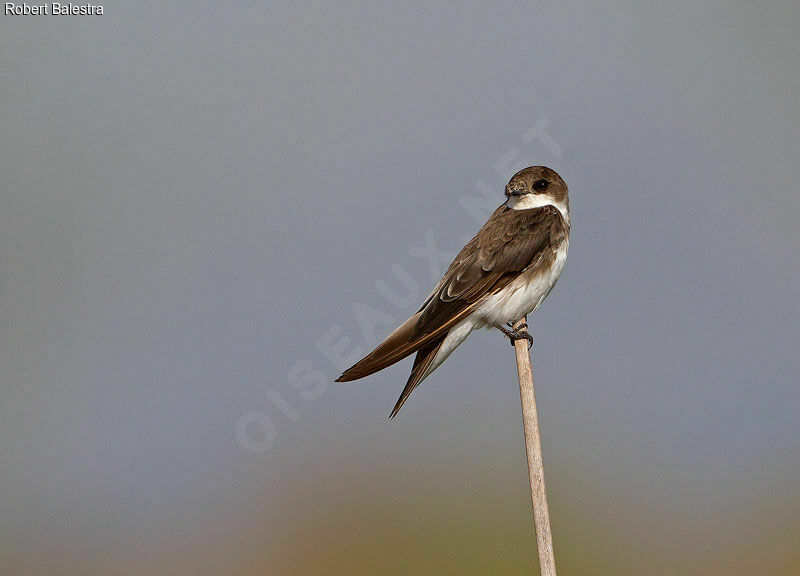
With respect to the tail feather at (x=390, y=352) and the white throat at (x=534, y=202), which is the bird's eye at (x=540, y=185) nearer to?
the white throat at (x=534, y=202)

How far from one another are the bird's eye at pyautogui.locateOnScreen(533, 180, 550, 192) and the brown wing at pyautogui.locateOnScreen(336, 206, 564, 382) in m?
0.12

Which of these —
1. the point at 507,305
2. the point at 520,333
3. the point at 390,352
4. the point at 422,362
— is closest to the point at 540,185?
the point at 507,305

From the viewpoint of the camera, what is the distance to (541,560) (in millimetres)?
2211

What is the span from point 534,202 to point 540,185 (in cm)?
9

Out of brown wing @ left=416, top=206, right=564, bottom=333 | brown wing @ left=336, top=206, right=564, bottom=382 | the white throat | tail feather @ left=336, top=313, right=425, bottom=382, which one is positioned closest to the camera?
tail feather @ left=336, top=313, right=425, bottom=382

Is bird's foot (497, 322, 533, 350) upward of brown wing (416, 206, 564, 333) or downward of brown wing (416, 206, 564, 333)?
→ downward

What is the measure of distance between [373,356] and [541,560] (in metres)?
0.98

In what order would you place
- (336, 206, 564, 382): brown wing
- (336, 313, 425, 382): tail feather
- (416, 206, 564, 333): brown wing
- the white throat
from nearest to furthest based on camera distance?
1. (336, 313, 425, 382): tail feather
2. (336, 206, 564, 382): brown wing
3. (416, 206, 564, 333): brown wing
4. the white throat

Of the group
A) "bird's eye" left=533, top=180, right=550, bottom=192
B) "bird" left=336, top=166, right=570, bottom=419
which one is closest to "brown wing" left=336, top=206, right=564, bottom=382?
"bird" left=336, top=166, right=570, bottom=419

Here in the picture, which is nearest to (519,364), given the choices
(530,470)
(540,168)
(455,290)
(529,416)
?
(529,416)

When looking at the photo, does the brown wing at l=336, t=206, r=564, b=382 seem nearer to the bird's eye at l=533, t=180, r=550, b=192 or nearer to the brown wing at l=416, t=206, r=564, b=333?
the brown wing at l=416, t=206, r=564, b=333

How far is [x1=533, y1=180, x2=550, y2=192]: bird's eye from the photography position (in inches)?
153

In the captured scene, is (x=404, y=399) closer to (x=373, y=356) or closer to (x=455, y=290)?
(x=373, y=356)

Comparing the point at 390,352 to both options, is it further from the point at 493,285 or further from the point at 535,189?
the point at 535,189
